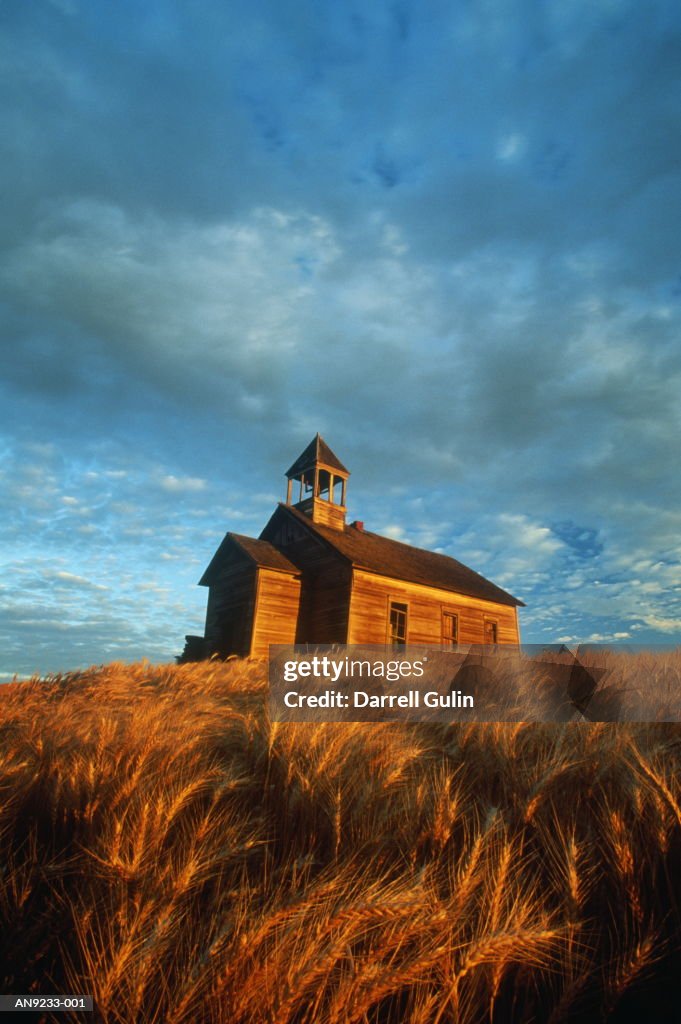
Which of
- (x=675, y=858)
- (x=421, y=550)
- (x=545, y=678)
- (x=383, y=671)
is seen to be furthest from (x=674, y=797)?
(x=421, y=550)

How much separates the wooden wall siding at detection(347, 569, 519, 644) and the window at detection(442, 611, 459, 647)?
21 cm

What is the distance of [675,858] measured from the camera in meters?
2.67

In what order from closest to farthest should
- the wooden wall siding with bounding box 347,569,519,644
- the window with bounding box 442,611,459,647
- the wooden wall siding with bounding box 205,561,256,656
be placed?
the wooden wall siding with bounding box 205,561,256,656 < the wooden wall siding with bounding box 347,569,519,644 < the window with bounding box 442,611,459,647

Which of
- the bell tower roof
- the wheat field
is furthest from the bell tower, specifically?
the wheat field

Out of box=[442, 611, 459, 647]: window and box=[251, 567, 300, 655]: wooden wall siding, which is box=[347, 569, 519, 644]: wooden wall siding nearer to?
box=[442, 611, 459, 647]: window

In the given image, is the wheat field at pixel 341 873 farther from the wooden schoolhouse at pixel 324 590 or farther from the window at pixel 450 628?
the window at pixel 450 628

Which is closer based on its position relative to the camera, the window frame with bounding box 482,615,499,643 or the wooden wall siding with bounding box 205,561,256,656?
the wooden wall siding with bounding box 205,561,256,656

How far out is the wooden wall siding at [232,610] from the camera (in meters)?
20.0

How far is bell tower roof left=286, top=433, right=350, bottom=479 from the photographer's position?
24.8 meters

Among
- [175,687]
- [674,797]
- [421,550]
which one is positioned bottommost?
[674,797]

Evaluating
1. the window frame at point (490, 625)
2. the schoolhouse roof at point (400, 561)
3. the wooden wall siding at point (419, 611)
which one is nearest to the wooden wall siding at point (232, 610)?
the schoolhouse roof at point (400, 561)

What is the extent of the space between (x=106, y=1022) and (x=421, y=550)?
2746 centimetres

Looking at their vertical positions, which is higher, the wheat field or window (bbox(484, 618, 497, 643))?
window (bbox(484, 618, 497, 643))

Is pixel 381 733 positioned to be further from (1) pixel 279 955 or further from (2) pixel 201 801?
(1) pixel 279 955
